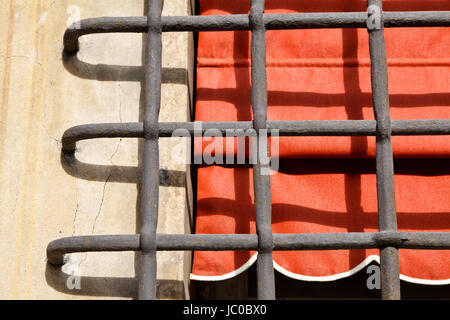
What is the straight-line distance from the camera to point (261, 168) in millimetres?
1876

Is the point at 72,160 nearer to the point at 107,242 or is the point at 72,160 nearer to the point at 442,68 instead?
the point at 107,242

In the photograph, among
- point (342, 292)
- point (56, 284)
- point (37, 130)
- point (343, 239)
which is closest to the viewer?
point (343, 239)

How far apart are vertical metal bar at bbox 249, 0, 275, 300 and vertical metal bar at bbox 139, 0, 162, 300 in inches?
10.7

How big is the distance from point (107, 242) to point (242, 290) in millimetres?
669

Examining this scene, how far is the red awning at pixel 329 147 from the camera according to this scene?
6.68ft

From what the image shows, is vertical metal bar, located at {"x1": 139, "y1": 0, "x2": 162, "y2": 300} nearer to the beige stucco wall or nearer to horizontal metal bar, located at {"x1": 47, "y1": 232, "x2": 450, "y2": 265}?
horizontal metal bar, located at {"x1": 47, "y1": 232, "x2": 450, "y2": 265}

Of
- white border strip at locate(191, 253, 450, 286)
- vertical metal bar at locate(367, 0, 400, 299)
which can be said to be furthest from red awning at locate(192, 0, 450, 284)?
vertical metal bar at locate(367, 0, 400, 299)

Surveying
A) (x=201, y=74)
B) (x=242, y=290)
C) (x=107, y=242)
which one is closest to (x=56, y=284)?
(x=107, y=242)

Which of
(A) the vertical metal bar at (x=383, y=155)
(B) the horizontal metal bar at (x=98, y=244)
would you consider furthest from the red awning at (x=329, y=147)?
(B) the horizontal metal bar at (x=98, y=244)

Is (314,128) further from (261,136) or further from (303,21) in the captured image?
(303,21)

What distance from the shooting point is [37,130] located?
2113mm

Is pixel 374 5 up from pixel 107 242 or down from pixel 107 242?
up

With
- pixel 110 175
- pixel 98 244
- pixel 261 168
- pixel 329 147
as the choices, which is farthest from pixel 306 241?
pixel 110 175

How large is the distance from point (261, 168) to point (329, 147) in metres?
0.30
